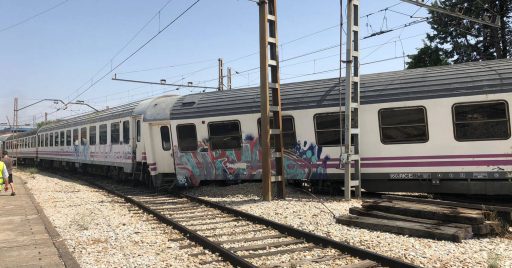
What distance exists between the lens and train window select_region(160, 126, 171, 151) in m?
15.7

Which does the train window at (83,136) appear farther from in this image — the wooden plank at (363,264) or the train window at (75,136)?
the wooden plank at (363,264)

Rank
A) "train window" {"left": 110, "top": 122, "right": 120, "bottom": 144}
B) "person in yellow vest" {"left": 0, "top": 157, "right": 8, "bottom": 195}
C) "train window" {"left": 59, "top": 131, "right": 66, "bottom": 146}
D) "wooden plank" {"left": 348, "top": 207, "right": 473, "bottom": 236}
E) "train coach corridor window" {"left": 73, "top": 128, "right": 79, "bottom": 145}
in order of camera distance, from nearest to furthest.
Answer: "wooden plank" {"left": 348, "top": 207, "right": 473, "bottom": 236} → "person in yellow vest" {"left": 0, "top": 157, "right": 8, "bottom": 195} → "train window" {"left": 110, "top": 122, "right": 120, "bottom": 144} → "train coach corridor window" {"left": 73, "top": 128, "right": 79, "bottom": 145} → "train window" {"left": 59, "top": 131, "right": 66, "bottom": 146}

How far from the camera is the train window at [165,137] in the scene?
51.6 ft

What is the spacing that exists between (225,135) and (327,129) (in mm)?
3335

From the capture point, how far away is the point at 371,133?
12.1m

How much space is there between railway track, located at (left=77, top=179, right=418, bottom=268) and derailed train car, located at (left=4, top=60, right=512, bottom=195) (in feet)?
10.5

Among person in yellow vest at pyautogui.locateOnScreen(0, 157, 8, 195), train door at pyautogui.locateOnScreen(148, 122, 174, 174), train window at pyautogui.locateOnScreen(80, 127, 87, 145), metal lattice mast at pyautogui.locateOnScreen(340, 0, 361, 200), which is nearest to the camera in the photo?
metal lattice mast at pyautogui.locateOnScreen(340, 0, 361, 200)

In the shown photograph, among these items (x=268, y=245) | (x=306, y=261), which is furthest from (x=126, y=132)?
(x=306, y=261)

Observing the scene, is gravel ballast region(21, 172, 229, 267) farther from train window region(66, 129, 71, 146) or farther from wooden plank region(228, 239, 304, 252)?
train window region(66, 129, 71, 146)

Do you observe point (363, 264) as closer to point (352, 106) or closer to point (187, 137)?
point (352, 106)

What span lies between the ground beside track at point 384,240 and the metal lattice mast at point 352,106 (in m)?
0.61

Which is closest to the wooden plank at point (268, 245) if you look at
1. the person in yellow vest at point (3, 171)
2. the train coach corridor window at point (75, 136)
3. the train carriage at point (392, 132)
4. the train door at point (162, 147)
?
the train carriage at point (392, 132)

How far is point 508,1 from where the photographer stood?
2652 centimetres

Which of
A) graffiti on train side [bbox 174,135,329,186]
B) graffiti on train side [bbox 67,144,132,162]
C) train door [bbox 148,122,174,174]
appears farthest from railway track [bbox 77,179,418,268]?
graffiti on train side [bbox 67,144,132,162]
